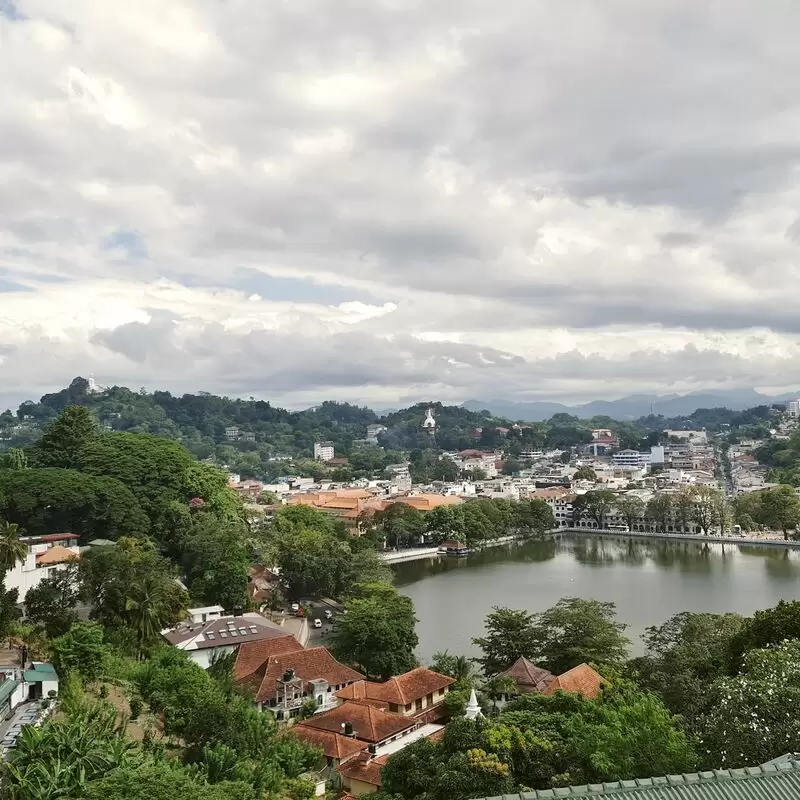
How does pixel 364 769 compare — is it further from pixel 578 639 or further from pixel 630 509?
pixel 630 509

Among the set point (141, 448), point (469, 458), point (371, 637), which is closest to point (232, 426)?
point (469, 458)

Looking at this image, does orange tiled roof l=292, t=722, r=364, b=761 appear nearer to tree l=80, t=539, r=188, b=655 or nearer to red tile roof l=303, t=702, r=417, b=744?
red tile roof l=303, t=702, r=417, b=744

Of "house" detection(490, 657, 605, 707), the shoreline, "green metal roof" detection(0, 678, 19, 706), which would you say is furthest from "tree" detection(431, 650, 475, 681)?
the shoreline

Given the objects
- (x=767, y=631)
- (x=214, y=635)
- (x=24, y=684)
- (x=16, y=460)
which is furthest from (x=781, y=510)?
(x=24, y=684)

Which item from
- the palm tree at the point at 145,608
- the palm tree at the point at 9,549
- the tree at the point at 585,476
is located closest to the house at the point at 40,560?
the palm tree at the point at 9,549

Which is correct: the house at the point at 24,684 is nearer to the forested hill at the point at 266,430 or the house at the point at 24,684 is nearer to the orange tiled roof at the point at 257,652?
the orange tiled roof at the point at 257,652
